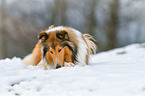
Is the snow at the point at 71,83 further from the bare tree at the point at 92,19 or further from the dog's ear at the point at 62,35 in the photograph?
the bare tree at the point at 92,19

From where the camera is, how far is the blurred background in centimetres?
1380

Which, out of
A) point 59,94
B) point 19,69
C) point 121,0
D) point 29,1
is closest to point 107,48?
point 121,0

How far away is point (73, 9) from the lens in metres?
14.4

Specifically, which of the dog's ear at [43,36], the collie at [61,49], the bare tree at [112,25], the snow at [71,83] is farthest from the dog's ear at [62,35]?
the bare tree at [112,25]

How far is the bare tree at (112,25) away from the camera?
13.4 m

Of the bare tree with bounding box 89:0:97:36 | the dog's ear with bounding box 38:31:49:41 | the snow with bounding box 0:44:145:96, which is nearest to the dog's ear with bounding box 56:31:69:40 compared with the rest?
the dog's ear with bounding box 38:31:49:41

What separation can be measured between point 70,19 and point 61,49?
34.8 feet

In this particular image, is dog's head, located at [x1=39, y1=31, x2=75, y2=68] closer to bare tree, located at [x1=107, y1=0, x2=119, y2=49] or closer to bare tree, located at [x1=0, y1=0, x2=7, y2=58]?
bare tree, located at [x1=107, y1=0, x2=119, y2=49]

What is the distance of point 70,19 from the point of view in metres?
14.6

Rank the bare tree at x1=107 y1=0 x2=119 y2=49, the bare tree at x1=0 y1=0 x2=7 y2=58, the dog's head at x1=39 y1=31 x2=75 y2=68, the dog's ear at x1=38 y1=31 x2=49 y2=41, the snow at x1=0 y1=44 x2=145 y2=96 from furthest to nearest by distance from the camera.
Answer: the bare tree at x1=0 y1=0 x2=7 y2=58
the bare tree at x1=107 y1=0 x2=119 y2=49
the dog's ear at x1=38 y1=31 x2=49 y2=41
the dog's head at x1=39 y1=31 x2=75 y2=68
the snow at x1=0 y1=44 x2=145 y2=96

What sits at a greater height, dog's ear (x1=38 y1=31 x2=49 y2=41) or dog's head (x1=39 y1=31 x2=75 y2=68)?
dog's ear (x1=38 y1=31 x2=49 y2=41)

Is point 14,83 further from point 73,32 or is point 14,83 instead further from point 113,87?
point 73,32

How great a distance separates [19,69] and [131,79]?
1.82m

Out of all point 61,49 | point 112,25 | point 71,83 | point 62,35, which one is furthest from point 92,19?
point 71,83
